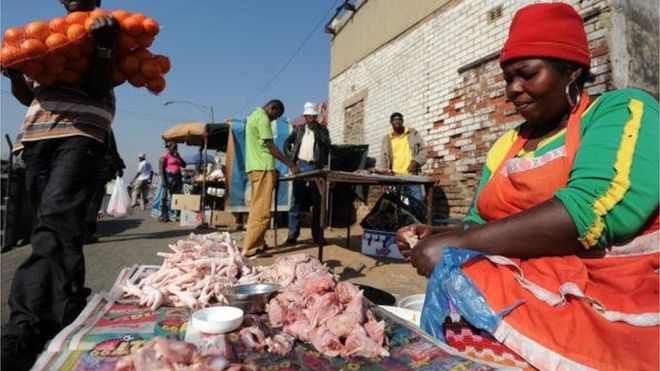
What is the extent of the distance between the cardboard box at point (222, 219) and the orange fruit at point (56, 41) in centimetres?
786

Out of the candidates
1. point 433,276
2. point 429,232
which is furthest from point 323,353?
point 429,232

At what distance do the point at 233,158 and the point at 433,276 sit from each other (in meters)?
9.39

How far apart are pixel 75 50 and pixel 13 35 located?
1.06 feet

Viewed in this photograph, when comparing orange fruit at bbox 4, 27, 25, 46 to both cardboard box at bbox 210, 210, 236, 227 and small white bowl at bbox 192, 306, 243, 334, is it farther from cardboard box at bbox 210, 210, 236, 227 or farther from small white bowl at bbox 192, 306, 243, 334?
cardboard box at bbox 210, 210, 236, 227

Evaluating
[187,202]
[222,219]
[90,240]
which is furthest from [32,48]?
[187,202]

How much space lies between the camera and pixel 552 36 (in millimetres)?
1622

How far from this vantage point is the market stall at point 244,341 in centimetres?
144

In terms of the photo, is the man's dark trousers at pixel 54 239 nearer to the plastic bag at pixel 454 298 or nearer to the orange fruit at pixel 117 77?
the orange fruit at pixel 117 77

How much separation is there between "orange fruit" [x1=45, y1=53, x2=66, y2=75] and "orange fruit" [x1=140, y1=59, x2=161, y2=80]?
0.46 m

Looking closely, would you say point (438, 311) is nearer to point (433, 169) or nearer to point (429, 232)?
point (429, 232)

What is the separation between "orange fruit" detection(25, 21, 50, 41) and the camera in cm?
238

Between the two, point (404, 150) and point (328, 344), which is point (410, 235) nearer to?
point (328, 344)

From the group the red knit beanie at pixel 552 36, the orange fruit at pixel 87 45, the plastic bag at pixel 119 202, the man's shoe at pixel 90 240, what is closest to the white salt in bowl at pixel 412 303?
the red knit beanie at pixel 552 36

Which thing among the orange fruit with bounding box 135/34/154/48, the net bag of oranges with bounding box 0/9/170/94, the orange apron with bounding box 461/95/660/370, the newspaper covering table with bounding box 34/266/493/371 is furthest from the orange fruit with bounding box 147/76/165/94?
the orange apron with bounding box 461/95/660/370
